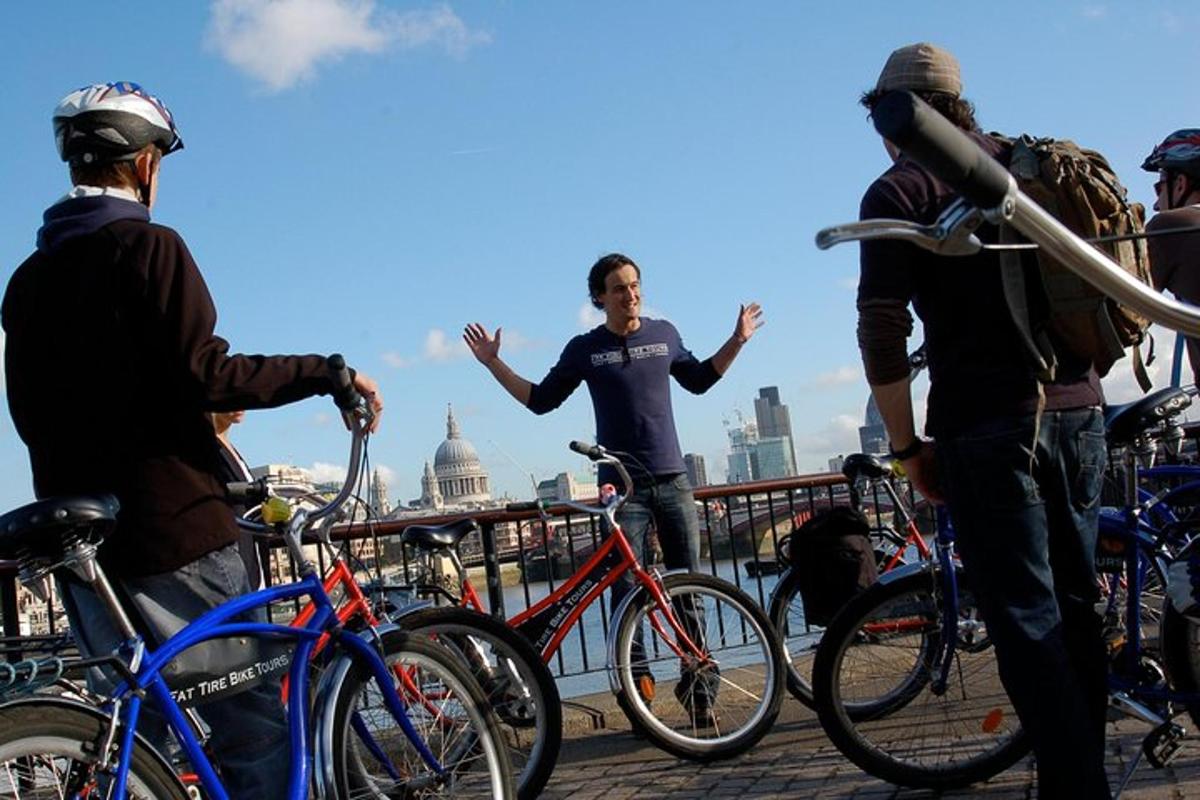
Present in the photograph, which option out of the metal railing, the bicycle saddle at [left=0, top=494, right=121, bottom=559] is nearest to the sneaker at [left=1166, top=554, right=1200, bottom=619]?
the metal railing

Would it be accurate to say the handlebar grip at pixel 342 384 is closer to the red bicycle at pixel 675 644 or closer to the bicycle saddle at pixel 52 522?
the bicycle saddle at pixel 52 522

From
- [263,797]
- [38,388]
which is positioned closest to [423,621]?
[263,797]

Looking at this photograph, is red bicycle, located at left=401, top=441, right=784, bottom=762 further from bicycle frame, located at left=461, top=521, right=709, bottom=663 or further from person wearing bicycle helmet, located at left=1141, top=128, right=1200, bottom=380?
person wearing bicycle helmet, located at left=1141, top=128, right=1200, bottom=380

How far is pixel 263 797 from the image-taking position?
300 centimetres

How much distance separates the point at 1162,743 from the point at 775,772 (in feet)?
5.03

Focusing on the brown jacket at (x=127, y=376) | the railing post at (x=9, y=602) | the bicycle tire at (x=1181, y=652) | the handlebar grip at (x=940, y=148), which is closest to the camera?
the handlebar grip at (x=940, y=148)

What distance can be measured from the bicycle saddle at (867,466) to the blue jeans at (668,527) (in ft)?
2.44

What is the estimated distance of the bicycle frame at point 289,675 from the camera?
2570 millimetres

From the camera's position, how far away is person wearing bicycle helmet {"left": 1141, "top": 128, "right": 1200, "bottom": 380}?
13.8 feet

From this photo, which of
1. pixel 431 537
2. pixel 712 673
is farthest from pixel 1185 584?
pixel 431 537

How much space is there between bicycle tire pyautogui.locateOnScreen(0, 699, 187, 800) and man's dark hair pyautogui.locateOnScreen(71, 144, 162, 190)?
1219 mm

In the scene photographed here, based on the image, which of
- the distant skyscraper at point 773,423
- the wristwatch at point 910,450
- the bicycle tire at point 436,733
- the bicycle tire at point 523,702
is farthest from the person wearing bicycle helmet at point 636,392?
the distant skyscraper at point 773,423

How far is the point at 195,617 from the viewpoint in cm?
298

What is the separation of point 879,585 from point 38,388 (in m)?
2.62
